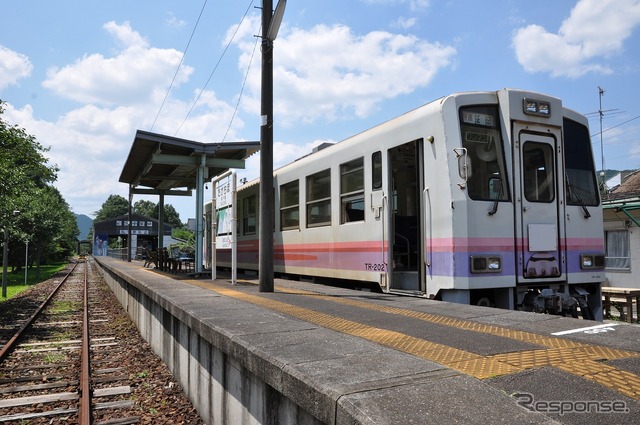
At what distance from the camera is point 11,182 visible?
14094mm

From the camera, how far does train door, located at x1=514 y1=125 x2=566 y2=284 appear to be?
22.0ft

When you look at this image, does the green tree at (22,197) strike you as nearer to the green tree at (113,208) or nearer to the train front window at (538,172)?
the train front window at (538,172)

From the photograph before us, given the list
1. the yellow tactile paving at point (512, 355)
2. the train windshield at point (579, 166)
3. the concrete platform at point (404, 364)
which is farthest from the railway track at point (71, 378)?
the train windshield at point (579, 166)

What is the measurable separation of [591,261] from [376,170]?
11.4ft

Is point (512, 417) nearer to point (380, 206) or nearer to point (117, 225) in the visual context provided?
point (380, 206)

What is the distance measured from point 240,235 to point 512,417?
1213 cm

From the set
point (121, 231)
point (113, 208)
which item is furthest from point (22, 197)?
point (113, 208)

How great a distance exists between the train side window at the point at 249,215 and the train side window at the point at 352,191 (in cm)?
459

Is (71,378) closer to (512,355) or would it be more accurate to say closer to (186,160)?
(512,355)

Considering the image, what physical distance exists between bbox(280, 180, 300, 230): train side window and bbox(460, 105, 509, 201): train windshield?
15.1 ft

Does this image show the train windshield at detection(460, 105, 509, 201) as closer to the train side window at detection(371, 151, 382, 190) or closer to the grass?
the train side window at detection(371, 151, 382, 190)

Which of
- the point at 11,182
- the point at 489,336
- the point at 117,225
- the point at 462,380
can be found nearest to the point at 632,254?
the point at 489,336

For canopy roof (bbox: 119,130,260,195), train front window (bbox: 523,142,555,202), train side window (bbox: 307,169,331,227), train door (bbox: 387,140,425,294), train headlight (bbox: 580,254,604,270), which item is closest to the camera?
train front window (bbox: 523,142,555,202)

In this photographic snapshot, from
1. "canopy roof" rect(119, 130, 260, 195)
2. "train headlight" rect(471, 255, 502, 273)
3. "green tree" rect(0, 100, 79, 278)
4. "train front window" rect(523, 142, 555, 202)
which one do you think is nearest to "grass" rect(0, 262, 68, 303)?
"green tree" rect(0, 100, 79, 278)
